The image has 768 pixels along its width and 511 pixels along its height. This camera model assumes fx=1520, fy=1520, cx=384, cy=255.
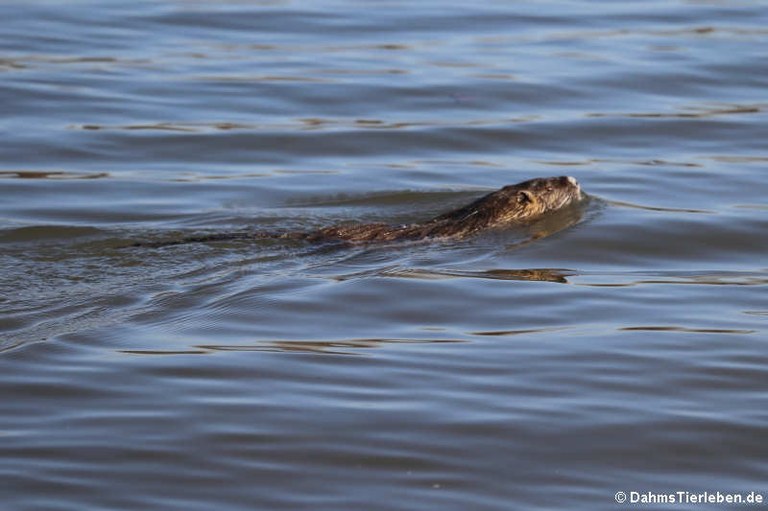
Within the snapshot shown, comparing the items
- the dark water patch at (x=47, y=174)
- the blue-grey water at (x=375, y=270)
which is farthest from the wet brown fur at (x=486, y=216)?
the dark water patch at (x=47, y=174)

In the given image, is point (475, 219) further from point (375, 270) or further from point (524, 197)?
point (375, 270)

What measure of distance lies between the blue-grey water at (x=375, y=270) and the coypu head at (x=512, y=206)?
0.49 ft

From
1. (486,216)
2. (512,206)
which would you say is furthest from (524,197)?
(486,216)

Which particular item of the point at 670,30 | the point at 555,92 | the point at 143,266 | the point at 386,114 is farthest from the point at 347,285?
the point at 670,30

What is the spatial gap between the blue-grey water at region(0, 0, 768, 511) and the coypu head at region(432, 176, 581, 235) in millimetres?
149

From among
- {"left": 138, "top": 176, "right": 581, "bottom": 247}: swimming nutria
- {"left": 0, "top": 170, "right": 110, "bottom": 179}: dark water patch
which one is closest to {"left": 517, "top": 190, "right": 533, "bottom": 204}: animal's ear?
{"left": 138, "top": 176, "right": 581, "bottom": 247}: swimming nutria

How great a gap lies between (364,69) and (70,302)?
791cm

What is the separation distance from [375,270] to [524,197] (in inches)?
67.2

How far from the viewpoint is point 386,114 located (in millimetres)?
→ 14211

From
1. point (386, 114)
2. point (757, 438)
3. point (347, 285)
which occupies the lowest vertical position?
point (757, 438)

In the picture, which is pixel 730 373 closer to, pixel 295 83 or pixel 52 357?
pixel 52 357

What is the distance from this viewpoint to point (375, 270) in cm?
934

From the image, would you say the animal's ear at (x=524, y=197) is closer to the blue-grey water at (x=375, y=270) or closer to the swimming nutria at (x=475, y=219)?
the swimming nutria at (x=475, y=219)

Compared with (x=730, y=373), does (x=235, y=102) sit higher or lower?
higher
